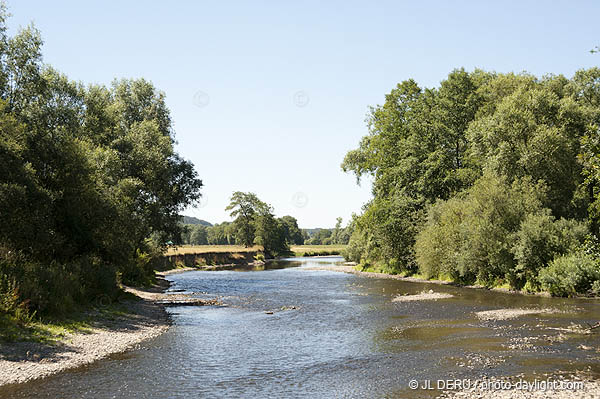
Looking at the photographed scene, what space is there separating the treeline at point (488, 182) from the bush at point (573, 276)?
0.09 meters

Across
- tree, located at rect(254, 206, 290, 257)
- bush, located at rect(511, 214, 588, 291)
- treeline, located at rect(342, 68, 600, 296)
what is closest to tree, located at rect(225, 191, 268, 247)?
tree, located at rect(254, 206, 290, 257)

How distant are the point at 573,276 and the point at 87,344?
37316mm

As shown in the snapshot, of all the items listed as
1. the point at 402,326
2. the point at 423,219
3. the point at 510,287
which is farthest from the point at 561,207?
the point at 402,326

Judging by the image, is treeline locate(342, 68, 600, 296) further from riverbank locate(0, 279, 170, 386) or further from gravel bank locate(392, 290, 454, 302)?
riverbank locate(0, 279, 170, 386)

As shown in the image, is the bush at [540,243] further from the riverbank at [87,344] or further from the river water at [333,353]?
the riverbank at [87,344]

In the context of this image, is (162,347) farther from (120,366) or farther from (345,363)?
(345,363)

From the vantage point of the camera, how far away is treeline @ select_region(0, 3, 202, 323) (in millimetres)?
27516

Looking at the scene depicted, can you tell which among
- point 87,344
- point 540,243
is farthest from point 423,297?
point 87,344

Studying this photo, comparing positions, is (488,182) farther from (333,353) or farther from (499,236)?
(333,353)

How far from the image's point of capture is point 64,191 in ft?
111

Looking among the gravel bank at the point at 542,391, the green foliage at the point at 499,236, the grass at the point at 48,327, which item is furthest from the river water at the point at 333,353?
the green foliage at the point at 499,236

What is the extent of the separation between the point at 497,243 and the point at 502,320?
18290mm

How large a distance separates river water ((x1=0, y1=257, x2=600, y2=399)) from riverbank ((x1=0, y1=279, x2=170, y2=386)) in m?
0.87

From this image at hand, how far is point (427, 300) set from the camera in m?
41.8
